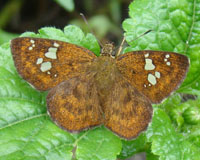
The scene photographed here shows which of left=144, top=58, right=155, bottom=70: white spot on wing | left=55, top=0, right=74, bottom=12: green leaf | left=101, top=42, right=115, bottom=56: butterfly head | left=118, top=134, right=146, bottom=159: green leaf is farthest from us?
left=55, top=0, right=74, bottom=12: green leaf

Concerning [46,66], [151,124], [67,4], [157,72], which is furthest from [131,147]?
[67,4]

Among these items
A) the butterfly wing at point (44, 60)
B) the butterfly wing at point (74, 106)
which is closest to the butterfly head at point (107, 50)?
the butterfly wing at point (44, 60)

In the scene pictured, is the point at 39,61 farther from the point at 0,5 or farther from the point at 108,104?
the point at 0,5

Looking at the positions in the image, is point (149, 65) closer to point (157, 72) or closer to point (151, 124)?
point (157, 72)

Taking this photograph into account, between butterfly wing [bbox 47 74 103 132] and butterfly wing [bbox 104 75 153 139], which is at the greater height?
butterfly wing [bbox 47 74 103 132]

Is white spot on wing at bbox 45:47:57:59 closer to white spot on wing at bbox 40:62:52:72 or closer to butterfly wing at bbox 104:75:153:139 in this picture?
white spot on wing at bbox 40:62:52:72

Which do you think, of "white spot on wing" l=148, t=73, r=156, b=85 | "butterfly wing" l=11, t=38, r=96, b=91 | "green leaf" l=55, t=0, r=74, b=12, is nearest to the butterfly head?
"butterfly wing" l=11, t=38, r=96, b=91
